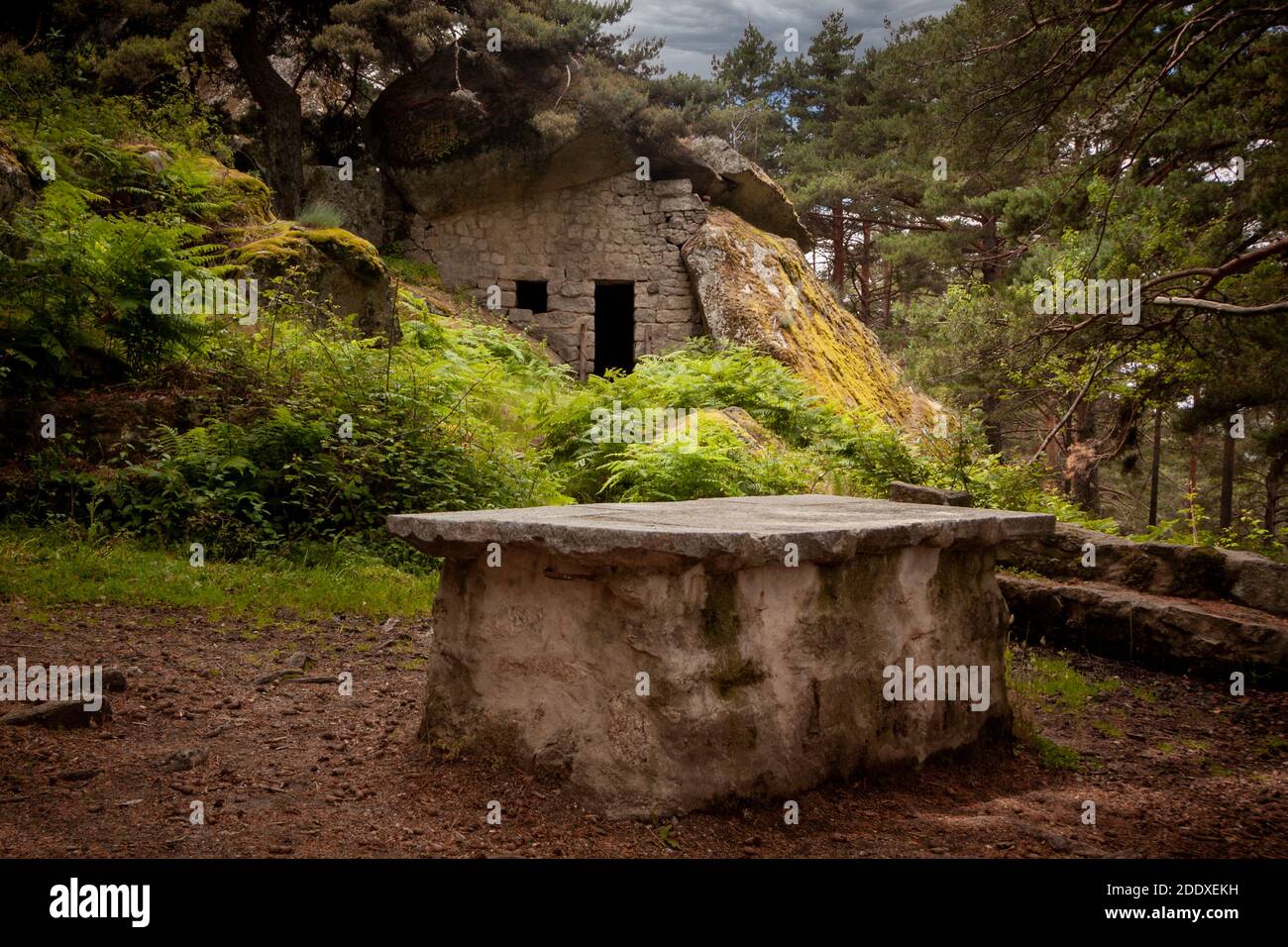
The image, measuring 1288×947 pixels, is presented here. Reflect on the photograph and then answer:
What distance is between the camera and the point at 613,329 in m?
20.7

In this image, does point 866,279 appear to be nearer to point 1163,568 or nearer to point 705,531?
point 1163,568

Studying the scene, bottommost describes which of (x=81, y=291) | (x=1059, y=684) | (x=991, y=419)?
(x=1059, y=684)

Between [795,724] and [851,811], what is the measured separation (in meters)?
0.36

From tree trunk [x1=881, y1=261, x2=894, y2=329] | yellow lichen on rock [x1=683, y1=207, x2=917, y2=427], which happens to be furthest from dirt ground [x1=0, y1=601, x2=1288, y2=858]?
tree trunk [x1=881, y1=261, x2=894, y2=329]

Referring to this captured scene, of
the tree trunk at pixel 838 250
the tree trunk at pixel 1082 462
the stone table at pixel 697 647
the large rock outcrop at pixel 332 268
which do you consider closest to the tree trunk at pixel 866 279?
the tree trunk at pixel 838 250

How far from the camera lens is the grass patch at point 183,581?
5762mm

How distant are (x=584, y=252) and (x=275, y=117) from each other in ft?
18.7

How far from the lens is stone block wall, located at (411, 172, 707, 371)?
57.1 ft

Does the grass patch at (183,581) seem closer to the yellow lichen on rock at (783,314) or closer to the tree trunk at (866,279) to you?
the yellow lichen on rock at (783,314)

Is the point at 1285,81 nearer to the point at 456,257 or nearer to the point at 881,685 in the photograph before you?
the point at 881,685

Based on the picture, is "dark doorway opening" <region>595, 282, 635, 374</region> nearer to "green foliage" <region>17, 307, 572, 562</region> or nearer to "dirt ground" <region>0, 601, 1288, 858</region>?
"green foliage" <region>17, 307, 572, 562</region>

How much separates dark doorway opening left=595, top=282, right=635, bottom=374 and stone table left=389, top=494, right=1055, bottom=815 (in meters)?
16.6

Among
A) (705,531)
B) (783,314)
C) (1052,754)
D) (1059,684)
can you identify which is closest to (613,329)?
(783,314)
